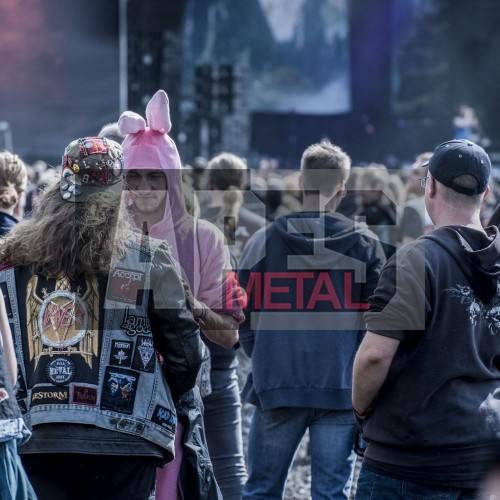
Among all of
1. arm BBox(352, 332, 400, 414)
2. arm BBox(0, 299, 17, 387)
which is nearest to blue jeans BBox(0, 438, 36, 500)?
arm BBox(0, 299, 17, 387)

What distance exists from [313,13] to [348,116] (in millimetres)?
2470

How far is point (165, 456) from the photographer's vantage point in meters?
2.75

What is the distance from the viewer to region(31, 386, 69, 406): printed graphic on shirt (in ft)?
8.52

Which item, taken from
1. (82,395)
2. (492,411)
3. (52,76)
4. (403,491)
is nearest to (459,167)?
(492,411)

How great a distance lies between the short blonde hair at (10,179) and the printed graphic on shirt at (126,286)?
2181mm

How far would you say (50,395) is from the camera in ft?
8.55

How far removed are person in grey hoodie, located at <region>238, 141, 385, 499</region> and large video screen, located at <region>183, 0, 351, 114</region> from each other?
16.5m

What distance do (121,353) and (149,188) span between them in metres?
1.09

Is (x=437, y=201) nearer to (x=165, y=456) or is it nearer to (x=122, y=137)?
(x=165, y=456)

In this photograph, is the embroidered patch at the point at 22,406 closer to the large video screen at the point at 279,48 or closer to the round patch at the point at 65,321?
the round patch at the point at 65,321

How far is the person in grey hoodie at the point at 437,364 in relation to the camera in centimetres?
275

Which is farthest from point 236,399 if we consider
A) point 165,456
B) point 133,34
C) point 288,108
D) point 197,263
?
point 288,108

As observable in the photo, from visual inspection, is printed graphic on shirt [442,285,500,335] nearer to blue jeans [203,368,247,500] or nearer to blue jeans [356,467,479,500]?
blue jeans [356,467,479,500]

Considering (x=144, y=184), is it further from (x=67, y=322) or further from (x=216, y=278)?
(x=67, y=322)
